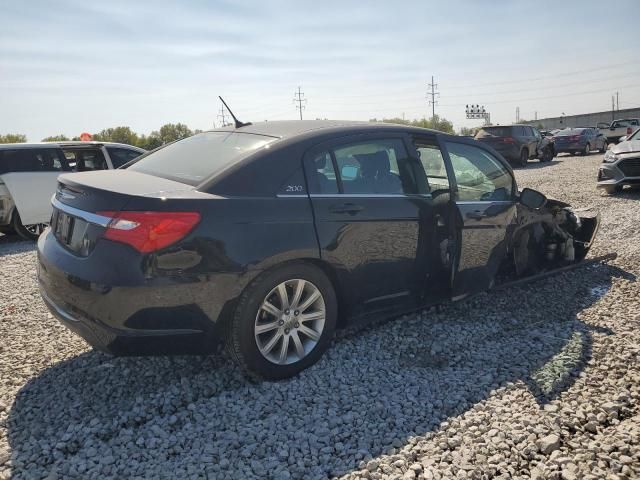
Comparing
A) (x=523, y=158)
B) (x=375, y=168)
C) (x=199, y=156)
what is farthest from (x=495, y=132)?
(x=199, y=156)

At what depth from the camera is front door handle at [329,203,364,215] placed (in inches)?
131

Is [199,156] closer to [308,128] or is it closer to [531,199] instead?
[308,128]

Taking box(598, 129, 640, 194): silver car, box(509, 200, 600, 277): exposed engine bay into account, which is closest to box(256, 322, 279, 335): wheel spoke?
box(509, 200, 600, 277): exposed engine bay

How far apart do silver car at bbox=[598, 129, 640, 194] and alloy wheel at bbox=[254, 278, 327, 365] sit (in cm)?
946

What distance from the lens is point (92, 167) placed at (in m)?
9.23

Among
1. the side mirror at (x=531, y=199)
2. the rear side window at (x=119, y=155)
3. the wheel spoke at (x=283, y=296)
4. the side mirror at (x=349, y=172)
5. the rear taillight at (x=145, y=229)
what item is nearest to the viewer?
the rear taillight at (x=145, y=229)

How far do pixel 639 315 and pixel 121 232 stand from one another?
408cm

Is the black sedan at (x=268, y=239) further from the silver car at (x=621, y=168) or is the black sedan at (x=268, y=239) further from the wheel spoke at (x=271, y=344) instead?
the silver car at (x=621, y=168)

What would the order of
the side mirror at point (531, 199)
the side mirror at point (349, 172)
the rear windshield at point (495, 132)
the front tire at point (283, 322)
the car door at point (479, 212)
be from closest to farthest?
the front tire at point (283, 322)
the side mirror at point (349, 172)
the car door at point (479, 212)
the side mirror at point (531, 199)
the rear windshield at point (495, 132)

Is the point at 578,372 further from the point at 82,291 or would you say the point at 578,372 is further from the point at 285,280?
the point at 82,291

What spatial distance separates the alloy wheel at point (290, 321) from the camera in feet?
10.3

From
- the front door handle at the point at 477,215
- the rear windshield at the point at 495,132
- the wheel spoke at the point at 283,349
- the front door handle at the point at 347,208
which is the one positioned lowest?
the wheel spoke at the point at 283,349

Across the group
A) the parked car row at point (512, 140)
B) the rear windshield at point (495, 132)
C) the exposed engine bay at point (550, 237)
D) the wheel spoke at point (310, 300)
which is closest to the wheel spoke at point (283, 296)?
the wheel spoke at point (310, 300)

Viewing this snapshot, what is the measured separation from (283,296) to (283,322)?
0.57ft
